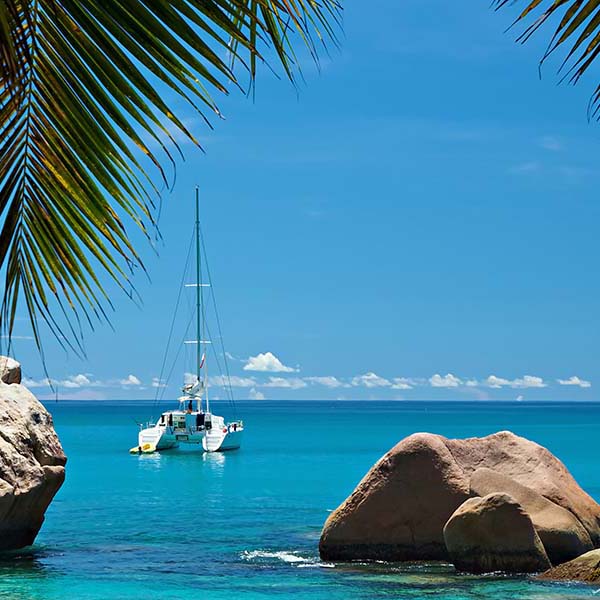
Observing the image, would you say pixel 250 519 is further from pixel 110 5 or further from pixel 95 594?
pixel 110 5

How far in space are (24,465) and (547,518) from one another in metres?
10.2

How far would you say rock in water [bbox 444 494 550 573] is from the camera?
17250 millimetres

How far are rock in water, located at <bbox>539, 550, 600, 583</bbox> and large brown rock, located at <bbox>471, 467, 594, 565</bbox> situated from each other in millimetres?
856

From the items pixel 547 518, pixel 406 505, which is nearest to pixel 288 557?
pixel 406 505

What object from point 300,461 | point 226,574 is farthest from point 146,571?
point 300,461

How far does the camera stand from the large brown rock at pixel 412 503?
19219 millimetres

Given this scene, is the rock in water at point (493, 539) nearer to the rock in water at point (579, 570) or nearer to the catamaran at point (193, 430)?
the rock in water at point (579, 570)

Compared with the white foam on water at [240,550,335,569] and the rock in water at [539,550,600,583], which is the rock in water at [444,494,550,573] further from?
the white foam on water at [240,550,335,569]

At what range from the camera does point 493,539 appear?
17.8 meters

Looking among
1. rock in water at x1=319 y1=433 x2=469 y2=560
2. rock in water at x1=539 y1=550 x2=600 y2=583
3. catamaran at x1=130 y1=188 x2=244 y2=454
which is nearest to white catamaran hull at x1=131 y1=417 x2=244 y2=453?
catamaran at x1=130 y1=188 x2=244 y2=454

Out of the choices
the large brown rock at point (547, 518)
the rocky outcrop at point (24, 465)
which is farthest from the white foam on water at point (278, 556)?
the rocky outcrop at point (24, 465)

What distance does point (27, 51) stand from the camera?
2.32 meters

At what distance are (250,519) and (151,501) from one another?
874cm

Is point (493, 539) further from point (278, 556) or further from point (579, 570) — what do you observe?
point (278, 556)
